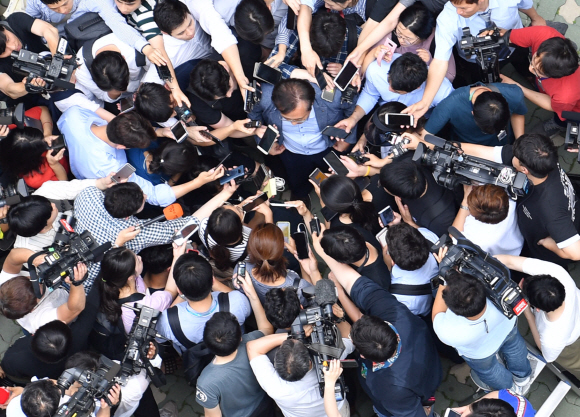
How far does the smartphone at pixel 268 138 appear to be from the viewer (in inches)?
219

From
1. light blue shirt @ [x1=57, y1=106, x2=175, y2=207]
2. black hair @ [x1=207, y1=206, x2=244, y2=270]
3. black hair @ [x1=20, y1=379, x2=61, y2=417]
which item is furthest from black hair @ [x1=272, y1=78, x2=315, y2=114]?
black hair @ [x1=20, y1=379, x2=61, y2=417]

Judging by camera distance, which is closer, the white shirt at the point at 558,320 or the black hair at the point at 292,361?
the black hair at the point at 292,361

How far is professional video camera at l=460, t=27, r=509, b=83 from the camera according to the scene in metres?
5.10

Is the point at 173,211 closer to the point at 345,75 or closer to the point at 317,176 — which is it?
the point at 317,176

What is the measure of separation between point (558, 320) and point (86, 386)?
138 inches

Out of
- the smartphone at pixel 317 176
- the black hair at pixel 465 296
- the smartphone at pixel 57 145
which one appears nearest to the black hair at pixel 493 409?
the black hair at pixel 465 296

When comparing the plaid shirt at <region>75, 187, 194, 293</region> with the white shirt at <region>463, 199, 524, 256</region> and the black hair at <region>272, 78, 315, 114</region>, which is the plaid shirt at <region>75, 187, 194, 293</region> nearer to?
the black hair at <region>272, 78, 315, 114</region>

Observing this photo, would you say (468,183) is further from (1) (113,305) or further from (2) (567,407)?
(1) (113,305)

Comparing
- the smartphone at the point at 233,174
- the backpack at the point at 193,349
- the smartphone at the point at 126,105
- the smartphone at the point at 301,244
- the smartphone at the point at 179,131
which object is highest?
the smartphone at the point at 126,105

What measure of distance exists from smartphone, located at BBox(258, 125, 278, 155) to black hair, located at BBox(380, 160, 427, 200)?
118 centimetres

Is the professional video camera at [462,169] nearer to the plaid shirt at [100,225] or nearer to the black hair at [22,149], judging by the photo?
the plaid shirt at [100,225]

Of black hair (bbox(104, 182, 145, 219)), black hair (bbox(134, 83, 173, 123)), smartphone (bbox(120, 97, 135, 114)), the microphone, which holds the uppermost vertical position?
black hair (bbox(134, 83, 173, 123))

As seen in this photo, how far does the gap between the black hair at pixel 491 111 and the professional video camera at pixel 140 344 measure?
9.87ft

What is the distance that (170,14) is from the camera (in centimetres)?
525
